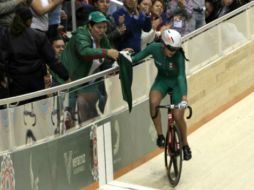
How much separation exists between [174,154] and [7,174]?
2.29 m

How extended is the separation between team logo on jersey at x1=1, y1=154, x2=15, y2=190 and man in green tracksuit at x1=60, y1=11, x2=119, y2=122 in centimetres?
123

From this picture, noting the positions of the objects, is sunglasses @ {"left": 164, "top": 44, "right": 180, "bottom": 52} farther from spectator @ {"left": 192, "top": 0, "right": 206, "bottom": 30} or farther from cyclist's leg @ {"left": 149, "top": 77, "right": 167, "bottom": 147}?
spectator @ {"left": 192, "top": 0, "right": 206, "bottom": 30}

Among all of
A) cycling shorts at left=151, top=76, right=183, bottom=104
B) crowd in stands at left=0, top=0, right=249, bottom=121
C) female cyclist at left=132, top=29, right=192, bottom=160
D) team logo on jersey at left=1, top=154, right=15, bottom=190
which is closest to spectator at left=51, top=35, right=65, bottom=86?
crowd in stands at left=0, top=0, right=249, bottom=121

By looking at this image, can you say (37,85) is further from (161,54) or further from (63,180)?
(161,54)

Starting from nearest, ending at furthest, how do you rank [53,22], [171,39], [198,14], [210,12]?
[171,39], [53,22], [198,14], [210,12]

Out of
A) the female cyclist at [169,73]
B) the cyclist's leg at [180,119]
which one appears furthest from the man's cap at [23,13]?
the cyclist's leg at [180,119]

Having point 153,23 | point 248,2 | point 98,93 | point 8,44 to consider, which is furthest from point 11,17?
point 248,2

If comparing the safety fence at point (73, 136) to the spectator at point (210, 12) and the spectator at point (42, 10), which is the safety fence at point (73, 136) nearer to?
the spectator at point (42, 10)

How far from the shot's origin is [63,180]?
8.23m

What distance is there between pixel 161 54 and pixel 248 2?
15.5ft

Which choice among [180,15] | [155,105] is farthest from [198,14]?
[155,105]

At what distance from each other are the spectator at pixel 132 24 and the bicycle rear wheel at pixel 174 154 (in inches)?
52.8

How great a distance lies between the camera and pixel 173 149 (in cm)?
884

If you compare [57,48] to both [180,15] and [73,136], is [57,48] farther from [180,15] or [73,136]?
[180,15]
